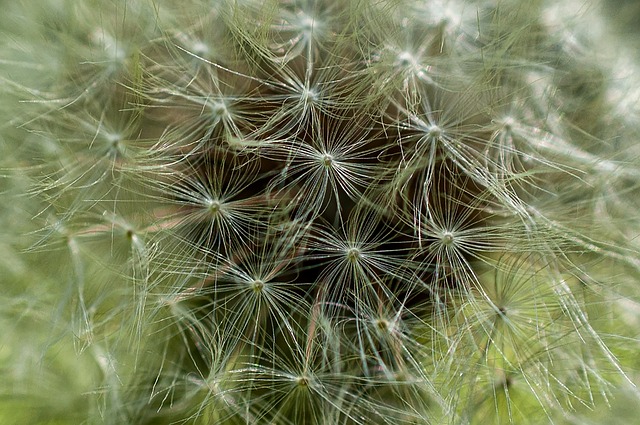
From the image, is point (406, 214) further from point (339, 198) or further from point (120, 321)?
point (120, 321)

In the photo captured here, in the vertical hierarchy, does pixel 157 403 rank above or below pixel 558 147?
below

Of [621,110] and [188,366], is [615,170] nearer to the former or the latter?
[621,110]

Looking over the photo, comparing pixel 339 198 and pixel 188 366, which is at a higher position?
pixel 339 198

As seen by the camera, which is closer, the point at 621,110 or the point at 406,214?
the point at 406,214

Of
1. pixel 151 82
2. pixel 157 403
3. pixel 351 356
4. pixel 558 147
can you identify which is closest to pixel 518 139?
pixel 558 147

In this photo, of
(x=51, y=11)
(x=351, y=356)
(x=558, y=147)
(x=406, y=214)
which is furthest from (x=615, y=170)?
(x=51, y=11)

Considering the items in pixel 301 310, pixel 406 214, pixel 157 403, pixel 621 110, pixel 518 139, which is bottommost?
pixel 157 403
